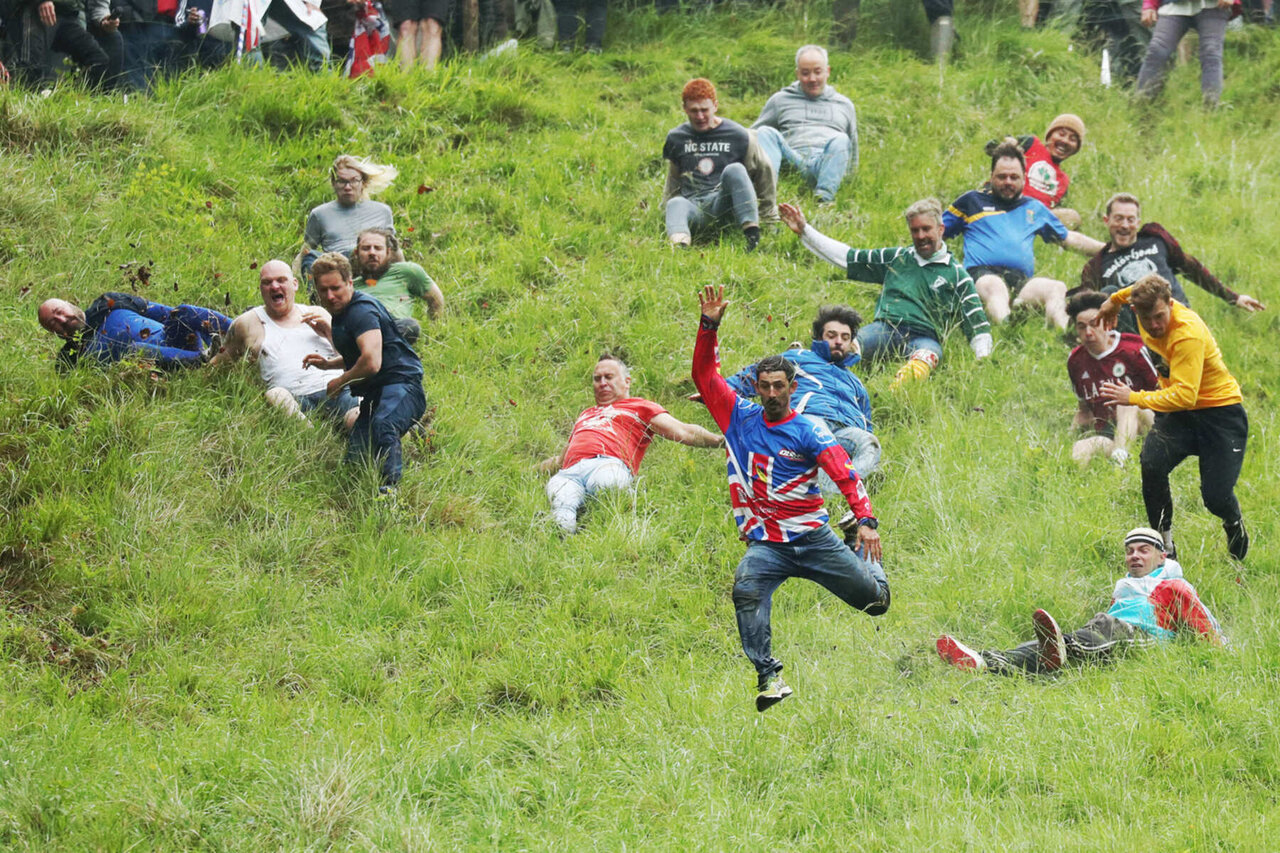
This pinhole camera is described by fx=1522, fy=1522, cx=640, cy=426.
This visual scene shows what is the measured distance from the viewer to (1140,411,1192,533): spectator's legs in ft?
28.9

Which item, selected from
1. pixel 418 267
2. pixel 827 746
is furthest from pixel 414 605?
pixel 418 267

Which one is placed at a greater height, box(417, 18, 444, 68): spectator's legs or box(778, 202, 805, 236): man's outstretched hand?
box(417, 18, 444, 68): spectator's legs

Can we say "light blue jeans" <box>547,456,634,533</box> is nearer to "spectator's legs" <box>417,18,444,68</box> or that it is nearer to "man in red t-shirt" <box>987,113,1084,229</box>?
"man in red t-shirt" <box>987,113,1084,229</box>

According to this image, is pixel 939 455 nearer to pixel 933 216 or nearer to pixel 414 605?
pixel 933 216

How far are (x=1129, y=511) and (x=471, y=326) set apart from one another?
5027 millimetres

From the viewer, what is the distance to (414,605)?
8.80 meters

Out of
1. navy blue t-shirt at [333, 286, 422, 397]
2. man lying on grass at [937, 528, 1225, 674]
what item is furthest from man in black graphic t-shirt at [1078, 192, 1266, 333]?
navy blue t-shirt at [333, 286, 422, 397]

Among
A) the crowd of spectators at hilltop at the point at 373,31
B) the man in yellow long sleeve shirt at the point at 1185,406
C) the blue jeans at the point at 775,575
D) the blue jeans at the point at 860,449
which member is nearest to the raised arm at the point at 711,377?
the blue jeans at the point at 775,575

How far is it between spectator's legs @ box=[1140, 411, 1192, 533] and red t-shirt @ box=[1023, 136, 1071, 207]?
5.06 meters

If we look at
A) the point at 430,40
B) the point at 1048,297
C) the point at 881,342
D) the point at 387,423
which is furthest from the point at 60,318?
the point at 1048,297

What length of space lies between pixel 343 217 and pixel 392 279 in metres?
0.82

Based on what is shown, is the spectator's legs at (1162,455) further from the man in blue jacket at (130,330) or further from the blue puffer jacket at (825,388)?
the man in blue jacket at (130,330)

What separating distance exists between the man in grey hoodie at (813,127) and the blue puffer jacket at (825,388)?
383cm

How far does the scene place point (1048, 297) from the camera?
12.1 meters
